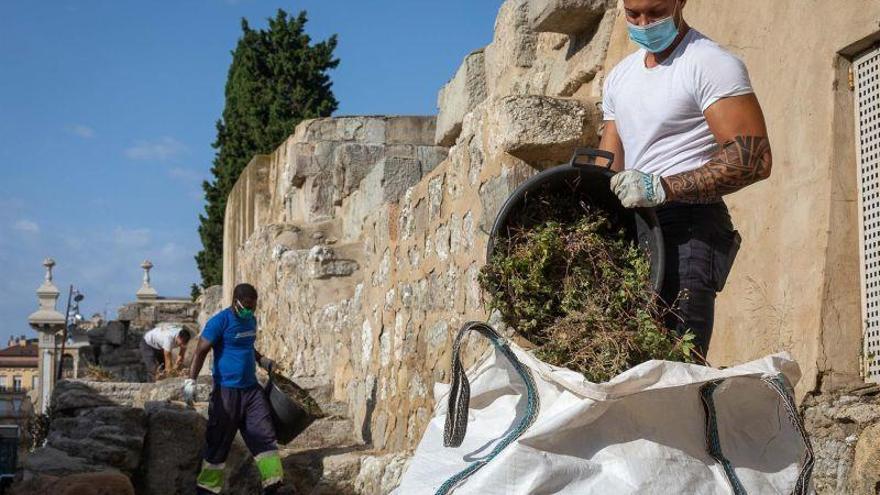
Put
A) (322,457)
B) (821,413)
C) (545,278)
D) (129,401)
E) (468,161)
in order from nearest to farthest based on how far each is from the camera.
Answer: (545,278) < (821,413) < (468,161) < (322,457) < (129,401)

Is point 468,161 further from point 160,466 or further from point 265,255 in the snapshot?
point 265,255

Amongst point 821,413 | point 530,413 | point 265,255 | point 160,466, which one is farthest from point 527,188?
point 265,255

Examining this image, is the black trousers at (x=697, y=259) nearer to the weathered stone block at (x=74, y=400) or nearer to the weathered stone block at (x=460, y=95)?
the weathered stone block at (x=460, y=95)

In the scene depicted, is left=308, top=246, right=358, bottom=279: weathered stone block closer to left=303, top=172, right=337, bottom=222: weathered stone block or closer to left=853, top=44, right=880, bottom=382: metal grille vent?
left=303, top=172, right=337, bottom=222: weathered stone block

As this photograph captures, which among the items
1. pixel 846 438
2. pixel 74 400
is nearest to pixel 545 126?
pixel 846 438

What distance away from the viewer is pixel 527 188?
3111 mm

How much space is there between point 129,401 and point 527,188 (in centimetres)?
812

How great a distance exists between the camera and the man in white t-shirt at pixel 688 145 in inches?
113

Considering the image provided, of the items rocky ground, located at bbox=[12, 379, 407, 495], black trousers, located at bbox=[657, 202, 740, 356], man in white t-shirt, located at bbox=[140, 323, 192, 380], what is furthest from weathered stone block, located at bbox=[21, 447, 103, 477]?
man in white t-shirt, located at bbox=[140, 323, 192, 380]

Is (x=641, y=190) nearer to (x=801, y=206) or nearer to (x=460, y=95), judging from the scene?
(x=801, y=206)

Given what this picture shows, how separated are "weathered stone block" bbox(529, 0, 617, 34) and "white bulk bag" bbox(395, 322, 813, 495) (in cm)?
324

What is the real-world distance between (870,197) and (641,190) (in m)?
1.76

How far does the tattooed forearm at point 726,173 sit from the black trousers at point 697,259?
0.50ft

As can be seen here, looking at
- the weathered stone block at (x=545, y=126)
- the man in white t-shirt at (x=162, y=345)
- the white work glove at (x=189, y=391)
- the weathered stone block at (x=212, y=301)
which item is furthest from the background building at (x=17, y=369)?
the weathered stone block at (x=545, y=126)
